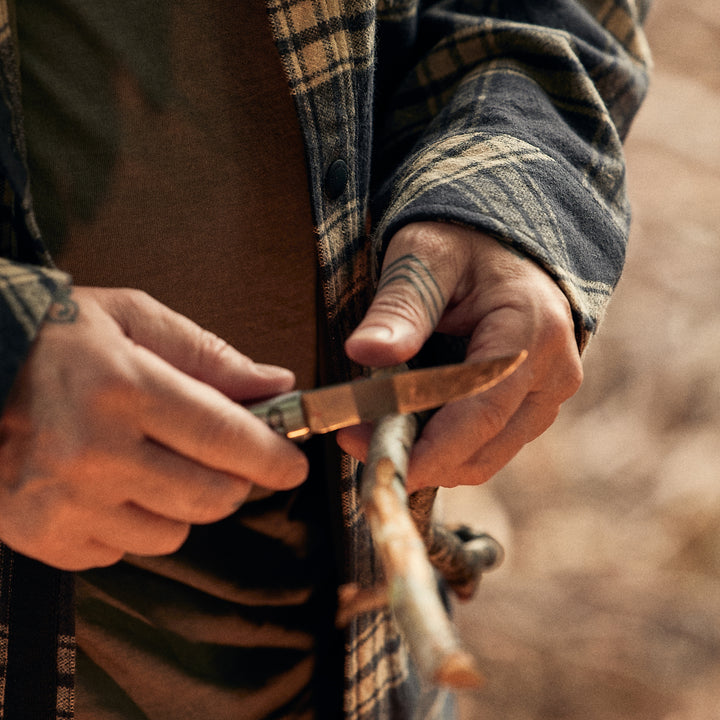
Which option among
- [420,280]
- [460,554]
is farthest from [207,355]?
[460,554]

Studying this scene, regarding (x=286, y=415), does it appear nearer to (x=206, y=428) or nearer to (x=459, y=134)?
(x=206, y=428)

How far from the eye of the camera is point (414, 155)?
653 millimetres

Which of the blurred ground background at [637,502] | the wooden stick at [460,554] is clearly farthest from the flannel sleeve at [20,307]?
the blurred ground background at [637,502]

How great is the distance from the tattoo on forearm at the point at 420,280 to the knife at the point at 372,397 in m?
0.07

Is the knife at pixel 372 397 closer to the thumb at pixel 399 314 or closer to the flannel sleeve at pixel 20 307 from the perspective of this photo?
the thumb at pixel 399 314

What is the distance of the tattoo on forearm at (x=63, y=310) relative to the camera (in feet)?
1.34

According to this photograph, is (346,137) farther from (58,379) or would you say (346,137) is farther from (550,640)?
(550,640)

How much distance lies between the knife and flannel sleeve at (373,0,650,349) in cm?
15

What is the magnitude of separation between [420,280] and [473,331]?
77 mm

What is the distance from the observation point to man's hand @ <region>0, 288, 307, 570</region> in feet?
1.30

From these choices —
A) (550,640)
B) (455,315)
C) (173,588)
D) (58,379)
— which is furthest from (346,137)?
(550,640)

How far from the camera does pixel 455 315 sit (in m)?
0.58

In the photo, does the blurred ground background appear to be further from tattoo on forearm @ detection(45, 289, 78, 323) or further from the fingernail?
tattoo on forearm @ detection(45, 289, 78, 323)

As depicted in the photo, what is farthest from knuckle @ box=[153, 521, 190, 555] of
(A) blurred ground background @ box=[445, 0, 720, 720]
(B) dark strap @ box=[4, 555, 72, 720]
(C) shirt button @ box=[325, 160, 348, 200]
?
(A) blurred ground background @ box=[445, 0, 720, 720]
